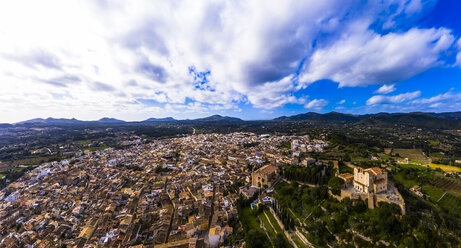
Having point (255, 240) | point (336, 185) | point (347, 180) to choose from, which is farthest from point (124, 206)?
point (347, 180)

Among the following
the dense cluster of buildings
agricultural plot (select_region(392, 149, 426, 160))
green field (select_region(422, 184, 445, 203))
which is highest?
agricultural plot (select_region(392, 149, 426, 160))

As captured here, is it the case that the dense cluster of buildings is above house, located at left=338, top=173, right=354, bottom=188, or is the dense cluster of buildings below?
below

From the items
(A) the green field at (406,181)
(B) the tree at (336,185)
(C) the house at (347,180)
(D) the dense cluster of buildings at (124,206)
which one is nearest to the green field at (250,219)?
(D) the dense cluster of buildings at (124,206)

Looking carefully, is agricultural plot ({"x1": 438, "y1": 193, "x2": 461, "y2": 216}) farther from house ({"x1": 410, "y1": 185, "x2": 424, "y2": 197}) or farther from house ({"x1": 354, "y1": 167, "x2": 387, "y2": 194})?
house ({"x1": 354, "y1": 167, "x2": 387, "y2": 194})

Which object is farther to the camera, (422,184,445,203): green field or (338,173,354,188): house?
(422,184,445,203): green field

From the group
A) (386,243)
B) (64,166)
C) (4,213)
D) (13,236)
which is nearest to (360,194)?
(386,243)

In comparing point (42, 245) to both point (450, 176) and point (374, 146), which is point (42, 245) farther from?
point (374, 146)

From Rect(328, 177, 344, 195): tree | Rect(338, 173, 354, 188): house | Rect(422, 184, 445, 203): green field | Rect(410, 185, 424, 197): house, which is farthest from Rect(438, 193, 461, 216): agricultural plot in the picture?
Rect(328, 177, 344, 195): tree
